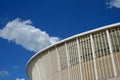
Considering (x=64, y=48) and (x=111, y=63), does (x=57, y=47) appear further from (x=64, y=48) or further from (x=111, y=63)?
(x=111, y=63)

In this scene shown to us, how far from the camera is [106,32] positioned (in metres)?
23.2

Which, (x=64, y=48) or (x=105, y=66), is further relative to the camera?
(x=64, y=48)

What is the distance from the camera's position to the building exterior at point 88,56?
22.4m

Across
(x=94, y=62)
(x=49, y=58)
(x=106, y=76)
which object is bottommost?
(x=106, y=76)

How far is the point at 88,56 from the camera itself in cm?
2348

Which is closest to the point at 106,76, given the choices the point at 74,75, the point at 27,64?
the point at 74,75

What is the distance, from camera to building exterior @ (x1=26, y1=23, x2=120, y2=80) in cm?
2239

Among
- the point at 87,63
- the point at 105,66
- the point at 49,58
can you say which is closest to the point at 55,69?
the point at 49,58

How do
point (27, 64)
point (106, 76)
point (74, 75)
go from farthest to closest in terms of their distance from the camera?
point (27, 64)
point (74, 75)
point (106, 76)

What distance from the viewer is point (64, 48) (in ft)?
83.5

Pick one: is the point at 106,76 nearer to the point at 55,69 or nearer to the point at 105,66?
the point at 105,66

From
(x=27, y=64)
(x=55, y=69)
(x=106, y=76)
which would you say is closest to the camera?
(x=106, y=76)

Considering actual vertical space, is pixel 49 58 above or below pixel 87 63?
above

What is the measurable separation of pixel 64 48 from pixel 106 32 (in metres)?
4.66
